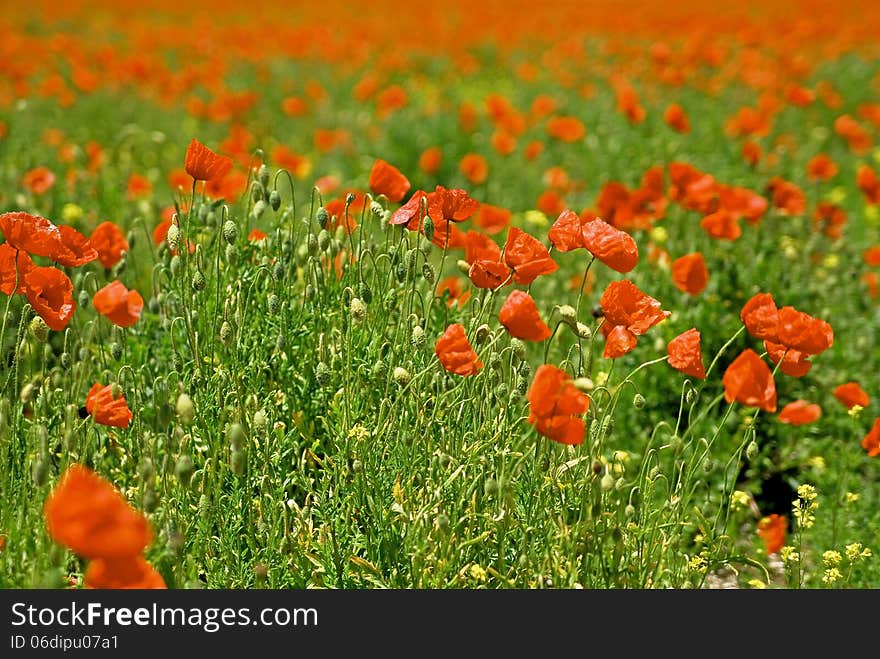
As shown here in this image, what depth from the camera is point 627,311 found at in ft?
7.77

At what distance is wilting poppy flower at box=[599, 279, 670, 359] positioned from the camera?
7.64ft

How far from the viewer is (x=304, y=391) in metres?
2.78

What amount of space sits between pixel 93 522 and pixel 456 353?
2.94ft

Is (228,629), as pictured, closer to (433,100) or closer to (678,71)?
(678,71)

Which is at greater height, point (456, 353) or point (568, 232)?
point (568, 232)

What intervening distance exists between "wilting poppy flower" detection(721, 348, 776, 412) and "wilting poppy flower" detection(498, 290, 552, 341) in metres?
0.37

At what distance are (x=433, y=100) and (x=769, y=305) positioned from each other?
273 inches

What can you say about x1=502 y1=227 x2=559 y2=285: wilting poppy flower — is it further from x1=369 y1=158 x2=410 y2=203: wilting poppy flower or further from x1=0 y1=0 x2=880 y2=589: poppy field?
x1=369 y1=158 x2=410 y2=203: wilting poppy flower

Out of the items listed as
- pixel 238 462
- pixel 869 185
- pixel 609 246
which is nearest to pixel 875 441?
pixel 609 246

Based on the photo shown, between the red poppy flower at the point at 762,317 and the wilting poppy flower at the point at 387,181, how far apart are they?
88 centimetres

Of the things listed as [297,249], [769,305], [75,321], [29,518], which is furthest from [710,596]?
[75,321]

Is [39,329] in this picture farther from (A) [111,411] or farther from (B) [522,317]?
(B) [522,317]

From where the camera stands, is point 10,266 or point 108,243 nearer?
point 10,266

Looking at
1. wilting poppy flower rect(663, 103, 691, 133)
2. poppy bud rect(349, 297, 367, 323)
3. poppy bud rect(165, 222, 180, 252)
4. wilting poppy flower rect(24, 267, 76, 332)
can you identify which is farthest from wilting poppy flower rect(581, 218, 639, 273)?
wilting poppy flower rect(663, 103, 691, 133)
